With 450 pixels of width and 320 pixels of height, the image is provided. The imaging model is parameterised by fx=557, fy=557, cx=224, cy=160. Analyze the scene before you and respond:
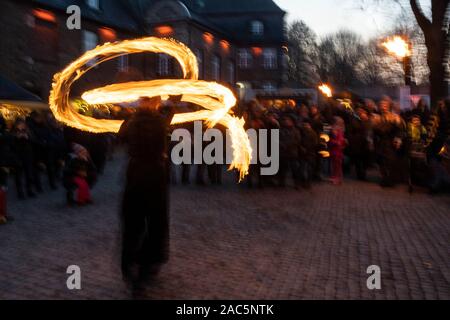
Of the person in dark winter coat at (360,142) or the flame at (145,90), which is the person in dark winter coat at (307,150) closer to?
the person in dark winter coat at (360,142)

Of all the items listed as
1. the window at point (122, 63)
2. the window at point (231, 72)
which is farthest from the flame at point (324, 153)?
the window at point (231, 72)

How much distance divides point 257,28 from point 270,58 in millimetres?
Result: 2962

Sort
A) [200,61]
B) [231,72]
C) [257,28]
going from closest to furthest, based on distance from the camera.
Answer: [200,61] → [231,72] → [257,28]

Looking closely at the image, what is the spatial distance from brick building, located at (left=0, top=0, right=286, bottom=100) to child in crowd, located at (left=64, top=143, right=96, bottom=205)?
193cm

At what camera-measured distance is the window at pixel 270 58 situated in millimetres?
51188

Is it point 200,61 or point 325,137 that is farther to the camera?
point 200,61

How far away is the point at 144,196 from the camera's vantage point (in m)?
5.62

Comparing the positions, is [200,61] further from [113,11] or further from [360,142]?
[360,142]

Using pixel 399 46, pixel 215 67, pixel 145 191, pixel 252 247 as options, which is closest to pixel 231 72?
pixel 215 67

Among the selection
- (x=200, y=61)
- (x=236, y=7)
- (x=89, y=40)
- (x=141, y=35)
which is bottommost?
(x=200, y=61)

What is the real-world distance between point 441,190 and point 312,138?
325 cm

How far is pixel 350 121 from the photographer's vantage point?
16.0 metres

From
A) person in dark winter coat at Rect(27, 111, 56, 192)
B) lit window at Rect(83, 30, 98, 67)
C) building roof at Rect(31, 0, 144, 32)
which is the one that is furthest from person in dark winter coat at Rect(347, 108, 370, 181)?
lit window at Rect(83, 30, 98, 67)

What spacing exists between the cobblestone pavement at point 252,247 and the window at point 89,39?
18229mm
